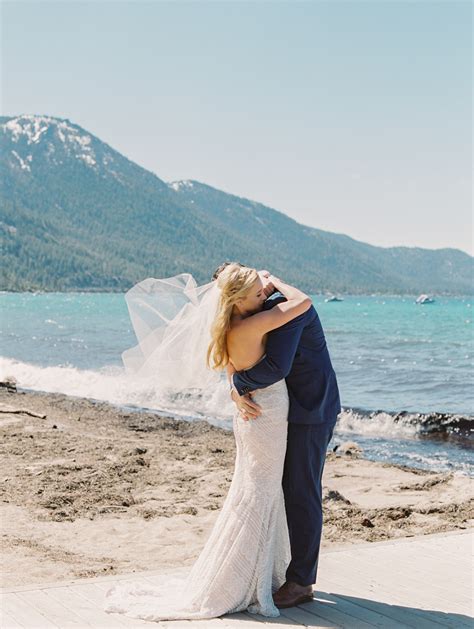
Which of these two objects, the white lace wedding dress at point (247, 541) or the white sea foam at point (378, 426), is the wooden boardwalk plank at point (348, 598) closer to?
the white lace wedding dress at point (247, 541)

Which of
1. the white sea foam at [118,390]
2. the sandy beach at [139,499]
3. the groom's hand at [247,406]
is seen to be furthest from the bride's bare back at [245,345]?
the white sea foam at [118,390]

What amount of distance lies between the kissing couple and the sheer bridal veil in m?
0.08

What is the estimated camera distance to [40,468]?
32.1ft

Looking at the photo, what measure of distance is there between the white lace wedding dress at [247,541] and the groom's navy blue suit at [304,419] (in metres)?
0.07

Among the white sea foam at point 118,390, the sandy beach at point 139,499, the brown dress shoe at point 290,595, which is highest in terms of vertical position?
the brown dress shoe at point 290,595

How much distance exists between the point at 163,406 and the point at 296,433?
14353 millimetres

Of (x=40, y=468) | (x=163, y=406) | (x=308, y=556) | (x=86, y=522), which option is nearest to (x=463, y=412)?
(x=163, y=406)

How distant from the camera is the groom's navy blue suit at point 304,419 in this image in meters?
4.76

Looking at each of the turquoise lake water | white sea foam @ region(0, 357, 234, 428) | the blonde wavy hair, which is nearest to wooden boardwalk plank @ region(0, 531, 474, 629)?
the blonde wavy hair

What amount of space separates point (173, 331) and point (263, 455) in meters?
1.02

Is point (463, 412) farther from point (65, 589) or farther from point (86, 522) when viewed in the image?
point (65, 589)

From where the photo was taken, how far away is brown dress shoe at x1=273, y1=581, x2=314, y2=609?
489 cm

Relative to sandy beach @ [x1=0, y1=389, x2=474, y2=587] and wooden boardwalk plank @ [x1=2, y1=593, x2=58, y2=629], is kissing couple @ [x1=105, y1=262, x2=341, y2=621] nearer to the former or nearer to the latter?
wooden boardwalk plank @ [x1=2, y1=593, x2=58, y2=629]

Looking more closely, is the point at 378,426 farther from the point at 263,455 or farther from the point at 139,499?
the point at 263,455
